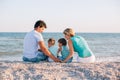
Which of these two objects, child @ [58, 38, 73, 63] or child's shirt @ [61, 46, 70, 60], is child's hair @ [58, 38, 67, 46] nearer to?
child @ [58, 38, 73, 63]

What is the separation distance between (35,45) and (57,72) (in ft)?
4.57

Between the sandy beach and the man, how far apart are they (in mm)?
736

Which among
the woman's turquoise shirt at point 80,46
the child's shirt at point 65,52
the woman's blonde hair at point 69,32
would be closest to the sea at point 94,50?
the child's shirt at point 65,52

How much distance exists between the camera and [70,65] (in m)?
6.99

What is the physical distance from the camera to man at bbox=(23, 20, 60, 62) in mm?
7605

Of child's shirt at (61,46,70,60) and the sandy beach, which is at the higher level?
child's shirt at (61,46,70,60)

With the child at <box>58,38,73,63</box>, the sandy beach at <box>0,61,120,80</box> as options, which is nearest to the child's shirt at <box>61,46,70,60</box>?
the child at <box>58,38,73,63</box>

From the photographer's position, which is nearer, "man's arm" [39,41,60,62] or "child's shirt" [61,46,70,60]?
"man's arm" [39,41,60,62]

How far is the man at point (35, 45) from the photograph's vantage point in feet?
25.0

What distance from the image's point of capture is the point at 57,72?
6.56m

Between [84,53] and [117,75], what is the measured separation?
1.25 metres

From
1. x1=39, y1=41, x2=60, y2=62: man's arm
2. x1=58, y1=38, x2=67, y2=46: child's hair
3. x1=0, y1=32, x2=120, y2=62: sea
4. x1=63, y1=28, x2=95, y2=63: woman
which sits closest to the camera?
x1=39, y1=41, x2=60, y2=62: man's arm

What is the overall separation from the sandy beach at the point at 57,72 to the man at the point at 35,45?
736 millimetres

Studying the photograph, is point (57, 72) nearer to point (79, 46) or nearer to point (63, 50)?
point (79, 46)
